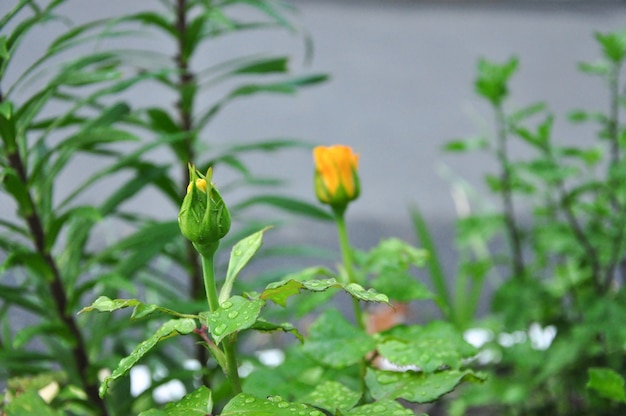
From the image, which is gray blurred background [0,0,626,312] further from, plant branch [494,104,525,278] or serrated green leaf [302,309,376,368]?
serrated green leaf [302,309,376,368]

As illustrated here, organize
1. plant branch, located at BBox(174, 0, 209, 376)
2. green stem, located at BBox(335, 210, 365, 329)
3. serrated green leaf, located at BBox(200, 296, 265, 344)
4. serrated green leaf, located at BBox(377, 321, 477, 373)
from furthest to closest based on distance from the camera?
plant branch, located at BBox(174, 0, 209, 376), green stem, located at BBox(335, 210, 365, 329), serrated green leaf, located at BBox(377, 321, 477, 373), serrated green leaf, located at BBox(200, 296, 265, 344)

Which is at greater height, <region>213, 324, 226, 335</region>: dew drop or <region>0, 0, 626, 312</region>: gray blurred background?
<region>213, 324, 226, 335</region>: dew drop

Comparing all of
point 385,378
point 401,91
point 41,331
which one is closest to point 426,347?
point 385,378

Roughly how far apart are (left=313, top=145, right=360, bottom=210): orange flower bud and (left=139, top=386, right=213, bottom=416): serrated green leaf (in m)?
0.22

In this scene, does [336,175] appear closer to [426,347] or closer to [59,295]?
[426,347]

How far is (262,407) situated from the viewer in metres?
0.35

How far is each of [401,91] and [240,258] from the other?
7.76 ft

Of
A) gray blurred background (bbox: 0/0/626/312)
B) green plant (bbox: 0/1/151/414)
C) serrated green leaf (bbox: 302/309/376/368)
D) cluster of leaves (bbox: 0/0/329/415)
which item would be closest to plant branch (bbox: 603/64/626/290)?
cluster of leaves (bbox: 0/0/329/415)

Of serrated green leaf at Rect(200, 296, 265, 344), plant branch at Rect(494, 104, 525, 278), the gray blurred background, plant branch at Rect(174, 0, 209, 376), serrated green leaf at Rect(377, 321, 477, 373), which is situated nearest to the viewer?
serrated green leaf at Rect(200, 296, 265, 344)

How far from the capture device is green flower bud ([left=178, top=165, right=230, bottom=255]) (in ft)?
1.17

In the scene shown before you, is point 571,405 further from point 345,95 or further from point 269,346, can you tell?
point 345,95

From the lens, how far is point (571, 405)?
3.29ft

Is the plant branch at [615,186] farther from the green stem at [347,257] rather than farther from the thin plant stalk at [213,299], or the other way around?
the thin plant stalk at [213,299]

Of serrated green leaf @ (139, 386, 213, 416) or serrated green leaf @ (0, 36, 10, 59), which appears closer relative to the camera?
serrated green leaf @ (139, 386, 213, 416)
